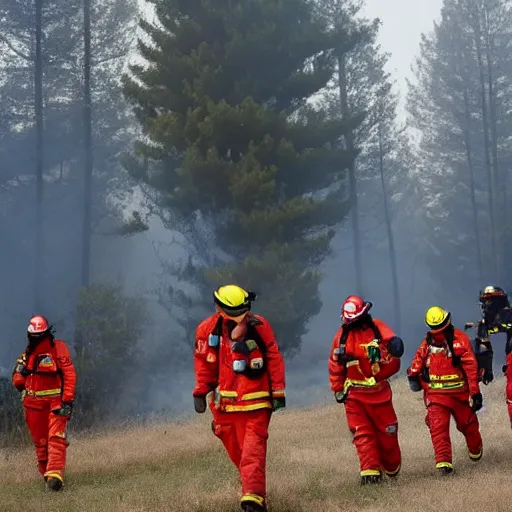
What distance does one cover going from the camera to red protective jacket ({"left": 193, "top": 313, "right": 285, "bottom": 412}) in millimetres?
6129

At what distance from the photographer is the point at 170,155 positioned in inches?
801

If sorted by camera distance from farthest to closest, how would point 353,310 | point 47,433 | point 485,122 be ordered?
point 485,122 → point 47,433 → point 353,310

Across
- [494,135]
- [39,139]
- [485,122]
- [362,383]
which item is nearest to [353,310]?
[362,383]

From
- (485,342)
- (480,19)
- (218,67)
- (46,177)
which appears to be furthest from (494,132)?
(485,342)

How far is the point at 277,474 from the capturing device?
8.48m

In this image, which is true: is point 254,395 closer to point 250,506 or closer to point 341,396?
point 250,506

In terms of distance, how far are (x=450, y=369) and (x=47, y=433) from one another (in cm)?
486

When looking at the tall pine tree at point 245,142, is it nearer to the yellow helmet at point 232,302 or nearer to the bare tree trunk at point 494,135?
the yellow helmet at point 232,302

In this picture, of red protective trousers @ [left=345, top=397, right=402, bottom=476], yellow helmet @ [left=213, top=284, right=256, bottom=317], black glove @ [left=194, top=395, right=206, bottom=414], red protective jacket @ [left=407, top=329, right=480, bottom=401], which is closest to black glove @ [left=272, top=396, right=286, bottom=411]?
black glove @ [left=194, top=395, right=206, bottom=414]

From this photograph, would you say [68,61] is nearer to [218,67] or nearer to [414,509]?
[218,67]

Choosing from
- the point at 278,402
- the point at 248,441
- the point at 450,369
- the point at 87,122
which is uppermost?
the point at 87,122

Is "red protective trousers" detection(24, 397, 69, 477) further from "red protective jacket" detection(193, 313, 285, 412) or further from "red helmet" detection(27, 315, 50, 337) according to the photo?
Result: "red protective jacket" detection(193, 313, 285, 412)

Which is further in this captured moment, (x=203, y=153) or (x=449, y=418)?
(x=203, y=153)

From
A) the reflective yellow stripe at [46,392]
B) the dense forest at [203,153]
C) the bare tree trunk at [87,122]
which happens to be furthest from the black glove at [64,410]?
the bare tree trunk at [87,122]
